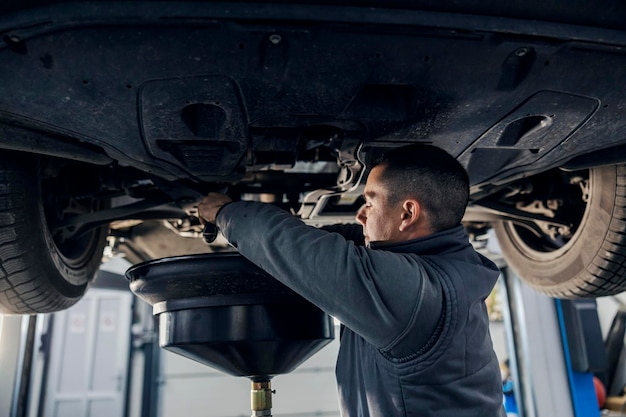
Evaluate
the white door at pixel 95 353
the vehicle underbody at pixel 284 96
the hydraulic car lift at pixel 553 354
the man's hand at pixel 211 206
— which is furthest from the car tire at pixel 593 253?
the white door at pixel 95 353

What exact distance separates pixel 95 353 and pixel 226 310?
124 inches

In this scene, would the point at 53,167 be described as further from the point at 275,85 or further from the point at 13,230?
the point at 275,85

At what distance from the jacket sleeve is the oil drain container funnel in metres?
0.17

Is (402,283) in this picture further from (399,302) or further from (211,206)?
(211,206)

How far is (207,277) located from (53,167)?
579 millimetres

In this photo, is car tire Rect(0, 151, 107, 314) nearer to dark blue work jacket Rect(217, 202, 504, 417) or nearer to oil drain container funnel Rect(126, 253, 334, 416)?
oil drain container funnel Rect(126, 253, 334, 416)

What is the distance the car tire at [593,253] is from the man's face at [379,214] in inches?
28.9

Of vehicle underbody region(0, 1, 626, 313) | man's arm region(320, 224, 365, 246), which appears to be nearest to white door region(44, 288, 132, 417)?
vehicle underbody region(0, 1, 626, 313)

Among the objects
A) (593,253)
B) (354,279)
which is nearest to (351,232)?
(354,279)

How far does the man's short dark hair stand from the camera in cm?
101

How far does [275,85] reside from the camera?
2.70ft

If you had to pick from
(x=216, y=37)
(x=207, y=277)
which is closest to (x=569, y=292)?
(x=207, y=277)

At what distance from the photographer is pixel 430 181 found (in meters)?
1.01

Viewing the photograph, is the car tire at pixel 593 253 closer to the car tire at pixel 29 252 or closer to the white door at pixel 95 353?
the car tire at pixel 29 252
